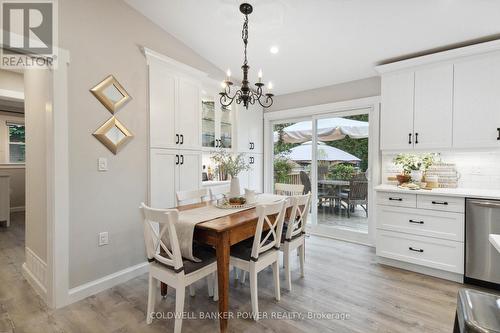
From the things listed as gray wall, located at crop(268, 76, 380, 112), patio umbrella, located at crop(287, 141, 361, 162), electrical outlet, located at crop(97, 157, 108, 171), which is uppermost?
gray wall, located at crop(268, 76, 380, 112)

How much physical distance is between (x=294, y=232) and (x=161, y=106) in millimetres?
2206

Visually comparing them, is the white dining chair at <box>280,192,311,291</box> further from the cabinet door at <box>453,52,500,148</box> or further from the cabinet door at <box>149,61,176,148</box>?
the cabinet door at <box>453,52,500,148</box>

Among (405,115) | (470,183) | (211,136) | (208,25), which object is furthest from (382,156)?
(208,25)

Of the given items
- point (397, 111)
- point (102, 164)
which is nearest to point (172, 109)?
point (102, 164)

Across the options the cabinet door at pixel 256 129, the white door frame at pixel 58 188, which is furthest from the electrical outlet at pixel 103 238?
the cabinet door at pixel 256 129

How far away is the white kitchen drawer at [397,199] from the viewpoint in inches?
114

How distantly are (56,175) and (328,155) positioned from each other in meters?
3.77

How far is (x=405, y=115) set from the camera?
317 cm

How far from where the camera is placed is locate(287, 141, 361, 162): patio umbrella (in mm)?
4117

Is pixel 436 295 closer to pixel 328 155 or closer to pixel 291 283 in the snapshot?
pixel 291 283

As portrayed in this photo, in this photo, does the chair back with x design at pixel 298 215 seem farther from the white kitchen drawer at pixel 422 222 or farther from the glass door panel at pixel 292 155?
the glass door panel at pixel 292 155

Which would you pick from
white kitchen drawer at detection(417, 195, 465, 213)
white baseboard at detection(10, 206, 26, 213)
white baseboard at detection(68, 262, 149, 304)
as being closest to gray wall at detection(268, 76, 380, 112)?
white kitchen drawer at detection(417, 195, 465, 213)

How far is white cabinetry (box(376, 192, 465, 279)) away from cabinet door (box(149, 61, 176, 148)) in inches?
112

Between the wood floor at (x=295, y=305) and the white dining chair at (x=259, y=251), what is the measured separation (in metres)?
0.29
